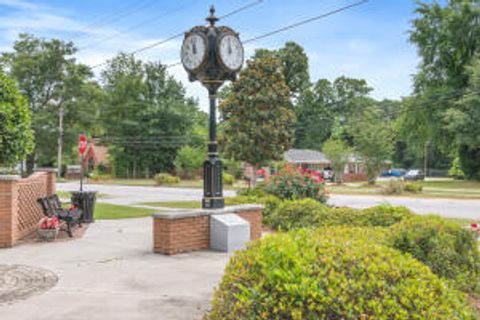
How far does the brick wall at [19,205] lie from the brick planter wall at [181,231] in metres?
3.00

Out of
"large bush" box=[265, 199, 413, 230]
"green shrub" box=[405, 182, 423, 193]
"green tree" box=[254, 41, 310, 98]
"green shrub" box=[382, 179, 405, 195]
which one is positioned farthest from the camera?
"green tree" box=[254, 41, 310, 98]

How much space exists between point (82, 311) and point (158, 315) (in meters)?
0.86

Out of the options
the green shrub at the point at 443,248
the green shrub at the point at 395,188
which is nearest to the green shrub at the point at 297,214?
the green shrub at the point at 443,248

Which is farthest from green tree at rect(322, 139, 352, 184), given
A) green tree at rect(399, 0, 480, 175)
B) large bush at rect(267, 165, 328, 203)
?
large bush at rect(267, 165, 328, 203)

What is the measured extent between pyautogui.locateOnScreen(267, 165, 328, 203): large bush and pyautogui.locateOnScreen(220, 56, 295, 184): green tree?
9.16m

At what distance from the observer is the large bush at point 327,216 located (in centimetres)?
1011

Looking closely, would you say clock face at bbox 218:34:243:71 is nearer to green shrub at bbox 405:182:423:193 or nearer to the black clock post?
the black clock post

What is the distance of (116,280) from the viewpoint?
259 inches

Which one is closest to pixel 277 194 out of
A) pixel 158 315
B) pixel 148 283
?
pixel 148 283

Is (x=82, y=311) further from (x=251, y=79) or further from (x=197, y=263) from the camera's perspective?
(x=251, y=79)

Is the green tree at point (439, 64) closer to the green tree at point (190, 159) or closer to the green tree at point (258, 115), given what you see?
the green tree at point (190, 159)

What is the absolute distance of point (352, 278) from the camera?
3379 millimetres

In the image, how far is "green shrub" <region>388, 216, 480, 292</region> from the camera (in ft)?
19.4

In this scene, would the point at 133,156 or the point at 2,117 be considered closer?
the point at 2,117
